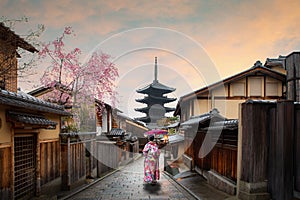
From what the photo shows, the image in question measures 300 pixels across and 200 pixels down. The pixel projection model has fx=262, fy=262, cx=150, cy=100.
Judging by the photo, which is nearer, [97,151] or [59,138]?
[59,138]

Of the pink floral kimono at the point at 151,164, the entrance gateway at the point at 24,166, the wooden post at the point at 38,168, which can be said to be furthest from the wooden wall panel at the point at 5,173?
the pink floral kimono at the point at 151,164

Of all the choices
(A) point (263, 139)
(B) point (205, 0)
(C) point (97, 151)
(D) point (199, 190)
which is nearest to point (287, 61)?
(A) point (263, 139)

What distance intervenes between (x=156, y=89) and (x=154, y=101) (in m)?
2.30

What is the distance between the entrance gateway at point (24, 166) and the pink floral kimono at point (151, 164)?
5328 millimetres

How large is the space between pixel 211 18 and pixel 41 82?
1043 cm

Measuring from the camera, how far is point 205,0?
43.7 ft

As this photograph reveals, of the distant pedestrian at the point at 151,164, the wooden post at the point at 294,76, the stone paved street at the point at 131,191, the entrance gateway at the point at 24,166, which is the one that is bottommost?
the stone paved street at the point at 131,191

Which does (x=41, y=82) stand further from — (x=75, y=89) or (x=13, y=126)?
(x=13, y=126)

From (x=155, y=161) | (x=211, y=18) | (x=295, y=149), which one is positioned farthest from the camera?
(x=211, y=18)

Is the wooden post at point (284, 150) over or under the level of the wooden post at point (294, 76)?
under

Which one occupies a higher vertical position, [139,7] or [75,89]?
[139,7]

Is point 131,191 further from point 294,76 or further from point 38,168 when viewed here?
point 294,76

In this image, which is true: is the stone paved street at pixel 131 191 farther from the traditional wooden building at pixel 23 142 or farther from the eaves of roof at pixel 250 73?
the eaves of roof at pixel 250 73

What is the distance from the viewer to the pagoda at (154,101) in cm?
4409
